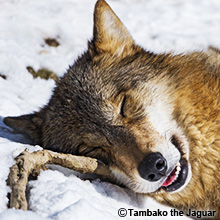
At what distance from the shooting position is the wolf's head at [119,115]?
2.77 m

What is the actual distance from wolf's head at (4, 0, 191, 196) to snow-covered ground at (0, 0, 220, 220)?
274 millimetres

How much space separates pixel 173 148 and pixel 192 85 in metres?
0.68

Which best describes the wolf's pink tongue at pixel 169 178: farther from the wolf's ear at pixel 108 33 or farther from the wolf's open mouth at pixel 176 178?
the wolf's ear at pixel 108 33

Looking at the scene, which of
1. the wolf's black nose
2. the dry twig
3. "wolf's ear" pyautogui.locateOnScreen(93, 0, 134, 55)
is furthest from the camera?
"wolf's ear" pyautogui.locateOnScreen(93, 0, 134, 55)

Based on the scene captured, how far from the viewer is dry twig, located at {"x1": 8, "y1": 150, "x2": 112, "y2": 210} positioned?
2.18 m

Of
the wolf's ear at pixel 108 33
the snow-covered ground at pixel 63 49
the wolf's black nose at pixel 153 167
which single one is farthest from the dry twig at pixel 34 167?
the wolf's ear at pixel 108 33

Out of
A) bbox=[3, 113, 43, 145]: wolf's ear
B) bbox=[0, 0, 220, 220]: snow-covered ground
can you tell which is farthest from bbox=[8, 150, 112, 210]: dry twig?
bbox=[3, 113, 43, 145]: wolf's ear

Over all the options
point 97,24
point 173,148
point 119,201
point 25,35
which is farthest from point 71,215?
point 25,35

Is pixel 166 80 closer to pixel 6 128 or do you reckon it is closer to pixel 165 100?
pixel 165 100

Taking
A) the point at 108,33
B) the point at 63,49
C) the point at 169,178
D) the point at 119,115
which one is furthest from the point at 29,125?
the point at 63,49

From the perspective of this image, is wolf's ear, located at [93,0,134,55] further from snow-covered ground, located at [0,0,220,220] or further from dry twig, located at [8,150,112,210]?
dry twig, located at [8,150,112,210]

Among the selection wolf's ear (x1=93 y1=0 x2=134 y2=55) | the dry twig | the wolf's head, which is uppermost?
wolf's ear (x1=93 y1=0 x2=134 y2=55)

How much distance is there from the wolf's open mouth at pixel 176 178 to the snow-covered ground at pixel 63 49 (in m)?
0.21

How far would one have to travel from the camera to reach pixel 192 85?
3.20 metres
